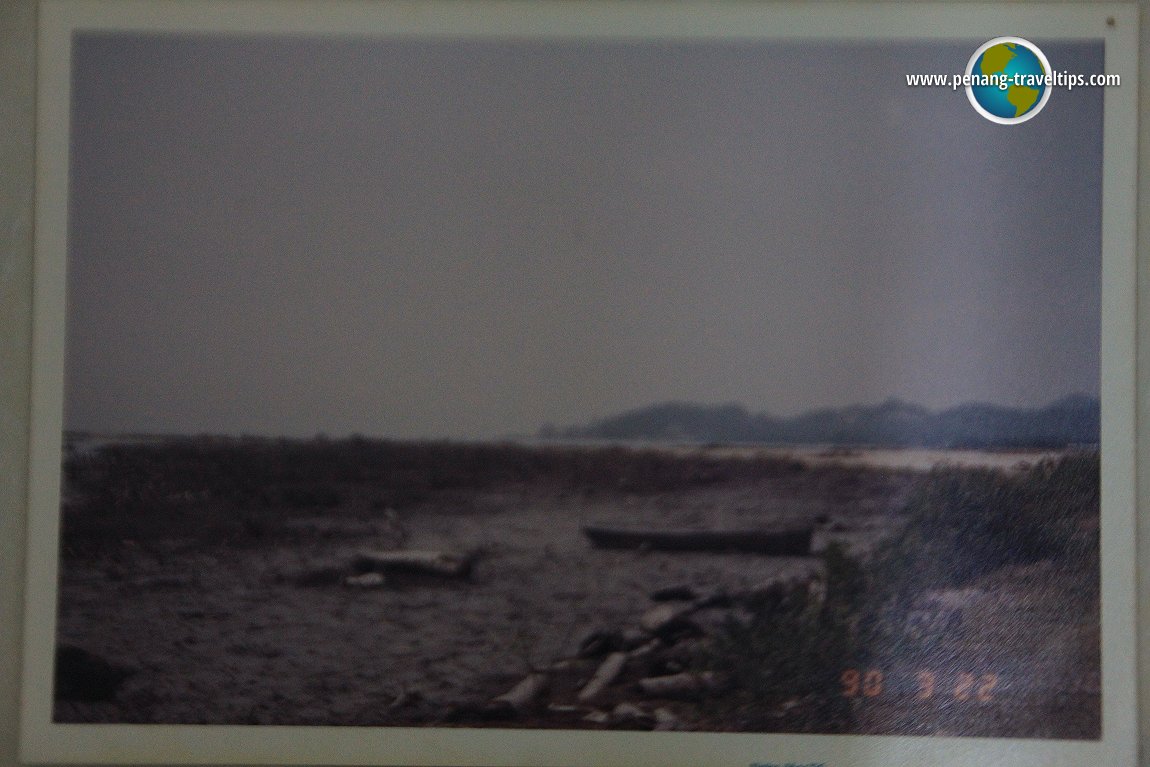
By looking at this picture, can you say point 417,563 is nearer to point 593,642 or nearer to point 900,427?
point 593,642

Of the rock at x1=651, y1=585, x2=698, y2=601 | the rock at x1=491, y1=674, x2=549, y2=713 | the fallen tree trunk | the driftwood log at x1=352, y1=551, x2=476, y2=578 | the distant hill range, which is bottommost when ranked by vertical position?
the rock at x1=491, y1=674, x2=549, y2=713

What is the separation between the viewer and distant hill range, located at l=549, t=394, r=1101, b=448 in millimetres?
2025

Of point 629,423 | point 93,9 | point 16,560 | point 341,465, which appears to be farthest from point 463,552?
point 93,9

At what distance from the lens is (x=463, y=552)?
203cm

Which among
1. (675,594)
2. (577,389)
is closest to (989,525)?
(675,594)

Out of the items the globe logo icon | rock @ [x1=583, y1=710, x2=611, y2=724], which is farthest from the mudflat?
the globe logo icon

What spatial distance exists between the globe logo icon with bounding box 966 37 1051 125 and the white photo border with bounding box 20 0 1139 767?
0.16ft

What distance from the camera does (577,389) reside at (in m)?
2.05

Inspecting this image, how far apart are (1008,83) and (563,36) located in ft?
3.18

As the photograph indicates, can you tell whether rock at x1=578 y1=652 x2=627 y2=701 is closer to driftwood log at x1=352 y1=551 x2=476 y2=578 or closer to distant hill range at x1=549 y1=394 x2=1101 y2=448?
driftwood log at x1=352 y1=551 x2=476 y2=578

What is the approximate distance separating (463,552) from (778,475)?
0.69 m

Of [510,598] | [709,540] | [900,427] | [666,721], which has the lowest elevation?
[666,721]
